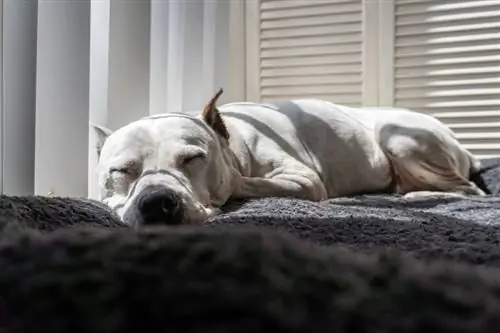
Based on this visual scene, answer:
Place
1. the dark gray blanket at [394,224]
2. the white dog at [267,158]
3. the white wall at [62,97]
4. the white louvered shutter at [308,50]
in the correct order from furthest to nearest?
1. the white louvered shutter at [308,50]
2. the white wall at [62,97]
3. the white dog at [267,158]
4. the dark gray blanket at [394,224]

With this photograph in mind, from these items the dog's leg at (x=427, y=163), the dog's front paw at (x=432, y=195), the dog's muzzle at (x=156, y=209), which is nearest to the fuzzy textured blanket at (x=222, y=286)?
the dog's muzzle at (x=156, y=209)

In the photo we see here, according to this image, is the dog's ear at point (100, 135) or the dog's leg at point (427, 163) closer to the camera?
the dog's ear at point (100, 135)

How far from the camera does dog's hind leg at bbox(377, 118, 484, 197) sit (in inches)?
74.2

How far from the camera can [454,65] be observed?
2256mm

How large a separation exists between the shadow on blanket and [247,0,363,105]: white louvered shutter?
1.98m

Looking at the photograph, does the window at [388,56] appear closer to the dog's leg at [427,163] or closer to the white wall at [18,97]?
the dog's leg at [427,163]

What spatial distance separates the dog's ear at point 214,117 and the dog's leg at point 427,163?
23.2 inches

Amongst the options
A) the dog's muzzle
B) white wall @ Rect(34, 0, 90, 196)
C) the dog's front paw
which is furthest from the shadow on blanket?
the dog's front paw

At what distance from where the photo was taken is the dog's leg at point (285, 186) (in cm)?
157

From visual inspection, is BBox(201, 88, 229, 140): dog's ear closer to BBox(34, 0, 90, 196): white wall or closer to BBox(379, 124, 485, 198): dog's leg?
BBox(34, 0, 90, 196): white wall

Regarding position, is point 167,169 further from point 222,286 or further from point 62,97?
point 222,286

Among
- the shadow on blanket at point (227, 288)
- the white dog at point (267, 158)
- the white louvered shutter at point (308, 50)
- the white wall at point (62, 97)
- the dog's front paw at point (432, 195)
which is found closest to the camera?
the shadow on blanket at point (227, 288)

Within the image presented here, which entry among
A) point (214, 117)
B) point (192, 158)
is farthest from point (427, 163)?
point (192, 158)

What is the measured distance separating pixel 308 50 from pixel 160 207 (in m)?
1.43
